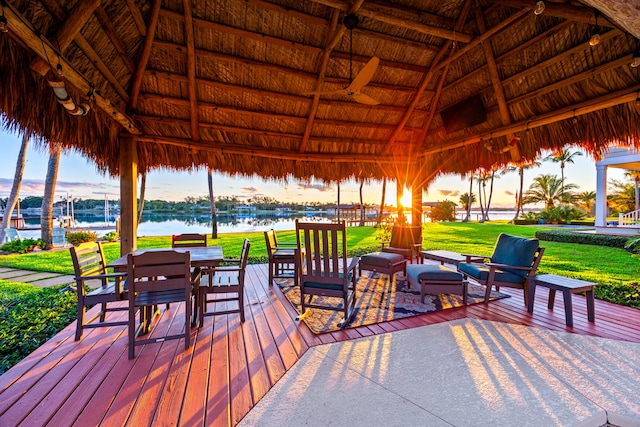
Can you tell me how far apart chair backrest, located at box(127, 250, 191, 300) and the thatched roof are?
183 centimetres

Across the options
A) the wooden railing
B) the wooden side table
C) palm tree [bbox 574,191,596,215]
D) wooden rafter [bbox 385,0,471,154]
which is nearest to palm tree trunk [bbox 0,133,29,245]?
wooden rafter [bbox 385,0,471,154]

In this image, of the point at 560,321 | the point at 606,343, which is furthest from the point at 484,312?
the point at 606,343

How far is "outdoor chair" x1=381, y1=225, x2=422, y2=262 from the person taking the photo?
5.58 metres

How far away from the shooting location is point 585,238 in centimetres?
1036

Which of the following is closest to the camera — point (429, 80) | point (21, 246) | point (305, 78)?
point (305, 78)

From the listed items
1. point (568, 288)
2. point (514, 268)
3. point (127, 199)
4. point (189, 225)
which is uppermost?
point (127, 199)

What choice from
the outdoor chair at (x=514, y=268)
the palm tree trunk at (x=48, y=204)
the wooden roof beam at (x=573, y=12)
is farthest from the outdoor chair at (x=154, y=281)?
the palm tree trunk at (x=48, y=204)

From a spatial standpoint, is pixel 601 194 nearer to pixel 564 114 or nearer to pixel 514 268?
pixel 564 114

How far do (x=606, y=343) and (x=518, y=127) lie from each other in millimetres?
3272

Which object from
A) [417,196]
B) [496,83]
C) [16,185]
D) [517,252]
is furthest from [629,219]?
[16,185]

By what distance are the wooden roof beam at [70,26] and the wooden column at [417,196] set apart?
6.23m

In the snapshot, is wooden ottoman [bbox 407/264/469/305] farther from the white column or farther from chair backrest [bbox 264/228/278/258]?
the white column

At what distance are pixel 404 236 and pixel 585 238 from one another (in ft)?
29.6

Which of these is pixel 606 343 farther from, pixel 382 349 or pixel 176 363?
pixel 176 363
